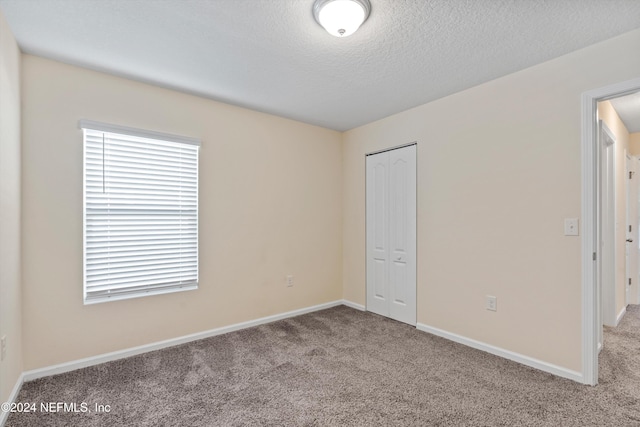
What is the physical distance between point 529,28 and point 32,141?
360cm

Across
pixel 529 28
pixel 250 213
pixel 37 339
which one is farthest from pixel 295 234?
pixel 529 28

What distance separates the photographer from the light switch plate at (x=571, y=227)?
234 cm

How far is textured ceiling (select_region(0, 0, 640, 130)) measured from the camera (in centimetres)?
185

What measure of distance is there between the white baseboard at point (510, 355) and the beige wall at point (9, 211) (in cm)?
339

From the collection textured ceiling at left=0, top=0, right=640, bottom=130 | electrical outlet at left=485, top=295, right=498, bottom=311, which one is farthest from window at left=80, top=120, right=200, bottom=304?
electrical outlet at left=485, top=295, right=498, bottom=311

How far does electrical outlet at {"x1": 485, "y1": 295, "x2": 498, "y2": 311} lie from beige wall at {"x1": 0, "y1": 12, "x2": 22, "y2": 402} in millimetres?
3545

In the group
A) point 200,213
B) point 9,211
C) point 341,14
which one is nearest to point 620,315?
point 341,14

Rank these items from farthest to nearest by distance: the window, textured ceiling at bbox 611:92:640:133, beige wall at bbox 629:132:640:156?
1. beige wall at bbox 629:132:640:156
2. textured ceiling at bbox 611:92:640:133
3. the window

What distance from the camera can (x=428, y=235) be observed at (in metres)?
3.36

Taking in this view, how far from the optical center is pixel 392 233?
→ 3787 millimetres

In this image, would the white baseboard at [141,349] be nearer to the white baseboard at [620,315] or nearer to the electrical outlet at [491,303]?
the electrical outlet at [491,303]

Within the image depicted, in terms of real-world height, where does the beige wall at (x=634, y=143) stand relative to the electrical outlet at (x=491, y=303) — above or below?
above

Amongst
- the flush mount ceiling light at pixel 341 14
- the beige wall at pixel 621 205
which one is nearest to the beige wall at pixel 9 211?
the flush mount ceiling light at pixel 341 14

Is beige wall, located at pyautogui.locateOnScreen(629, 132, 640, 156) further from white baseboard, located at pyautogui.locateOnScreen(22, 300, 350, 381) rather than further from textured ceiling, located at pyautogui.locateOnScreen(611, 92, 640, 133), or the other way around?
white baseboard, located at pyautogui.locateOnScreen(22, 300, 350, 381)
